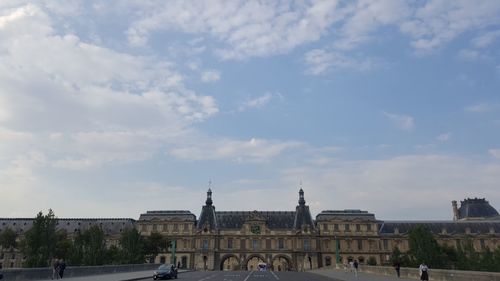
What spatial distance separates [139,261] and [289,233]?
4687 cm

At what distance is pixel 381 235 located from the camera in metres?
114

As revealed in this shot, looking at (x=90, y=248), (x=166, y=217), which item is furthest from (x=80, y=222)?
(x=90, y=248)

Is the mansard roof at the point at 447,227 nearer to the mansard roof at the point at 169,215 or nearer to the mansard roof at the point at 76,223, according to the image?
the mansard roof at the point at 169,215

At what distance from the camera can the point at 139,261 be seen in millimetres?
77312

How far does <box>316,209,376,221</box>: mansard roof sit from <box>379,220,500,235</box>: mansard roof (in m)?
5.15

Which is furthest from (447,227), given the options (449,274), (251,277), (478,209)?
(449,274)

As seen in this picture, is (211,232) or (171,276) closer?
(171,276)

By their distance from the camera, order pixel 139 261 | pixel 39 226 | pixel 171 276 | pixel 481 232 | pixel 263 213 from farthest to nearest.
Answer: pixel 263 213 < pixel 481 232 < pixel 139 261 < pixel 39 226 < pixel 171 276

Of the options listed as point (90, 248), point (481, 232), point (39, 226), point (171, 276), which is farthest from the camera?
point (481, 232)

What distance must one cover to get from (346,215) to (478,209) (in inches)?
1612

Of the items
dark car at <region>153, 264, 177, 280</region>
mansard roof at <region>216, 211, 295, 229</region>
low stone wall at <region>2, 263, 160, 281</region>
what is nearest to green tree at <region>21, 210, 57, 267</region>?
low stone wall at <region>2, 263, 160, 281</region>

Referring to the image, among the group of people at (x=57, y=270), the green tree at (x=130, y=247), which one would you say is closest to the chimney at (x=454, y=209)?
the green tree at (x=130, y=247)

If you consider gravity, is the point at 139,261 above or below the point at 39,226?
below

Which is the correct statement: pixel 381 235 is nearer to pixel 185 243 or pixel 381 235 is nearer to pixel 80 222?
pixel 185 243
